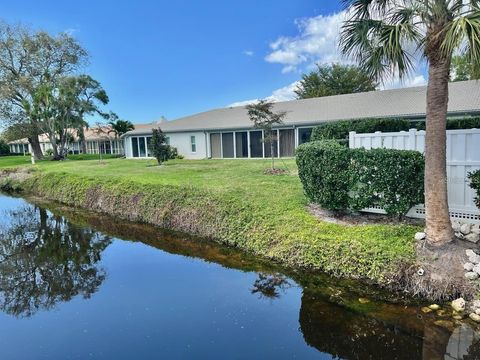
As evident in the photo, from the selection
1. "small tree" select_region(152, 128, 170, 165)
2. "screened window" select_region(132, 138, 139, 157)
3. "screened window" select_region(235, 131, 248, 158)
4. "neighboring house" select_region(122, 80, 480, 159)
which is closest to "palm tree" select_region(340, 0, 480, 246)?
"neighboring house" select_region(122, 80, 480, 159)

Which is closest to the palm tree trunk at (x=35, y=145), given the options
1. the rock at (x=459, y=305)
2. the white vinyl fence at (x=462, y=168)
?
the white vinyl fence at (x=462, y=168)

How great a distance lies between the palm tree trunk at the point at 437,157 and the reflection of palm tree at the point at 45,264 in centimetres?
597

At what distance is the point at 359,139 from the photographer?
303 inches

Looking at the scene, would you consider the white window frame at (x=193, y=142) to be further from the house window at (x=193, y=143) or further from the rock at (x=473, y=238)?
the rock at (x=473, y=238)

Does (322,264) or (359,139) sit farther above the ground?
(359,139)

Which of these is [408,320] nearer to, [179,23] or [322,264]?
[322,264]

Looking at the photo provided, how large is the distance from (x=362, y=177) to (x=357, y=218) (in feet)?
3.28

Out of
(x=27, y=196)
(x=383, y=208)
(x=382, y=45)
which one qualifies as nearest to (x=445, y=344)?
(x=383, y=208)

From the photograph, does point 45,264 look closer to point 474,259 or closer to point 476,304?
point 476,304

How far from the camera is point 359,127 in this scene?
1276 cm

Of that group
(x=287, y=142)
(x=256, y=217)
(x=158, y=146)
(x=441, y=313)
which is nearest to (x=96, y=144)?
(x=158, y=146)

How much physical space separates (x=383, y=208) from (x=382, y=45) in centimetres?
295

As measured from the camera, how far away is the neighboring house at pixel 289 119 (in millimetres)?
18594

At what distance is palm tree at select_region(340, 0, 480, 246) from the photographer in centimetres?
470
